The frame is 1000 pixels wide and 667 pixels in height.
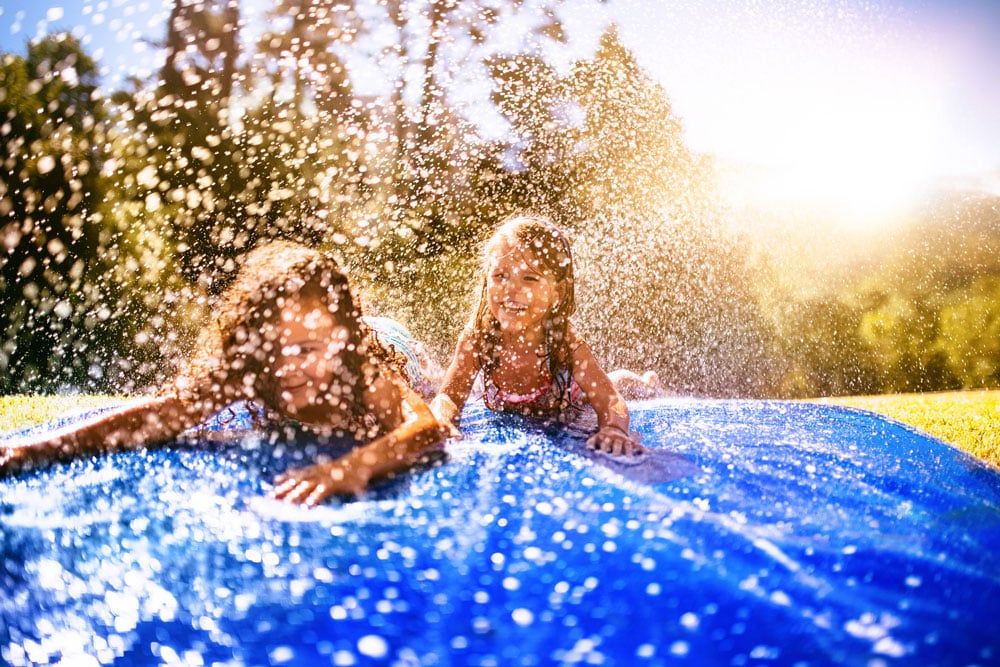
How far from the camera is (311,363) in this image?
2.72 metres

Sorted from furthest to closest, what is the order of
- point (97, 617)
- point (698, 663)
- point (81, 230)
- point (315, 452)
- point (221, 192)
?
point (221, 192) → point (81, 230) → point (315, 452) → point (97, 617) → point (698, 663)

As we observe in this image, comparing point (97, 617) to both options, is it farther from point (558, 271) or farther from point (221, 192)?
point (221, 192)

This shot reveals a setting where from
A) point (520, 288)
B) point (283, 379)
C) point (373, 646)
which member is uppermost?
point (520, 288)

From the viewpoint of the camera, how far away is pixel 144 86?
9.55 meters

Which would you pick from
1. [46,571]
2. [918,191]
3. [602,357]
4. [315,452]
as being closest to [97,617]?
[46,571]

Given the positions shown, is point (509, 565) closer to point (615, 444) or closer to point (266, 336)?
point (615, 444)

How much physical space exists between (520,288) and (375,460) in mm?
1608

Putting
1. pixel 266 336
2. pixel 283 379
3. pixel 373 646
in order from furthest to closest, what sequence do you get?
pixel 283 379
pixel 266 336
pixel 373 646

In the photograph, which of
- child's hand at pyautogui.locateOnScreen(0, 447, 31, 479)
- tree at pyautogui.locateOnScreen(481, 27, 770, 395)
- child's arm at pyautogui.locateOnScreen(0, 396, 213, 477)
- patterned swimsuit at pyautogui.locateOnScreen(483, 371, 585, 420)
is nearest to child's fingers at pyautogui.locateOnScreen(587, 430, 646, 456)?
patterned swimsuit at pyautogui.locateOnScreen(483, 371, 585, 420)

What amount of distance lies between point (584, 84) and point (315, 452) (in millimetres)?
8452

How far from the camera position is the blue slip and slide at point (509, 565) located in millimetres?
1171

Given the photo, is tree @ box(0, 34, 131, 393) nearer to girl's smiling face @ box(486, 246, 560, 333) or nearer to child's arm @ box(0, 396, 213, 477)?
child's arm @ box(0, 396, 213, 477)

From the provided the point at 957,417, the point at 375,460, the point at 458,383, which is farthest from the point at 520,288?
the point at 957,417

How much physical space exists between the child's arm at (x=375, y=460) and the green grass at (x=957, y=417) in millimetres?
3046
